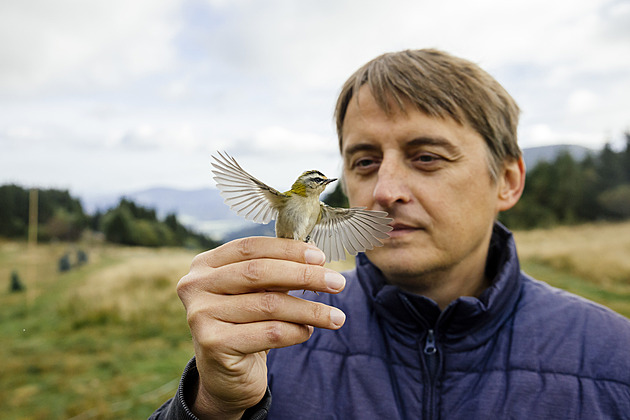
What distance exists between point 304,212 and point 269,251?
0.24 meters

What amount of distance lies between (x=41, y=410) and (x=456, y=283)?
24.5 ft

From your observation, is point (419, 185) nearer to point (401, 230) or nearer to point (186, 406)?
point (401, 230)

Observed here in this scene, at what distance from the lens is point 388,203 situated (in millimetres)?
2188

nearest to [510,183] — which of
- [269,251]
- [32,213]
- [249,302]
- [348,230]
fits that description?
[348,230]

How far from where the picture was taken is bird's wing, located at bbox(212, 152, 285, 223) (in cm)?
159

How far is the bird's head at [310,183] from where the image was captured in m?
1.83

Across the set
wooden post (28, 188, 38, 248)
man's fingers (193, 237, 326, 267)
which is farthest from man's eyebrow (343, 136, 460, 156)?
wooden post (28, 188, 38, 248)

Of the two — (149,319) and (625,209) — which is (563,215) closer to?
(625,209)

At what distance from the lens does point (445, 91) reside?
2.44 meters

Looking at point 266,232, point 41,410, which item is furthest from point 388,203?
point 41,410

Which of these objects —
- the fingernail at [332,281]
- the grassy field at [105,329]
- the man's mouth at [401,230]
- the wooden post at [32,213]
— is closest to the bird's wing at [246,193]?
the fingernail at [332,281]

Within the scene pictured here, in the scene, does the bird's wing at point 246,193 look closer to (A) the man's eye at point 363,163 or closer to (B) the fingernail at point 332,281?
(B) the fingernail at point 332,281

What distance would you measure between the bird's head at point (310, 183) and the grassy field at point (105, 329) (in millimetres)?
6309

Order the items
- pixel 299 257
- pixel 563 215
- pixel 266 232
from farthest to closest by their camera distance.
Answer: pixel 563 215
pixel 266 232
pixel 299 257
